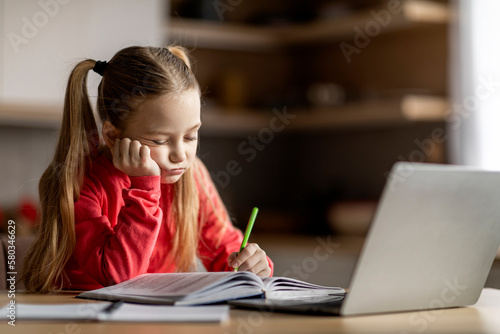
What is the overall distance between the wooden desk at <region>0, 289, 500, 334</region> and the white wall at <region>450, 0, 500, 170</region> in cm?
187

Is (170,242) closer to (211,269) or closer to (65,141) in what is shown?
(211,269)

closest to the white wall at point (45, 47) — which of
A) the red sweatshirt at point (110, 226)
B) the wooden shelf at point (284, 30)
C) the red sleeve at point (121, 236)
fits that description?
the wooden shelf at point (284, 30)

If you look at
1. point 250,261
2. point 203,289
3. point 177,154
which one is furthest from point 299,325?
point 177,154

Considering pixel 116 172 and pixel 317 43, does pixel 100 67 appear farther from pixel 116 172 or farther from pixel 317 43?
pixel 317 43

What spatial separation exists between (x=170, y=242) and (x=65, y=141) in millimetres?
319

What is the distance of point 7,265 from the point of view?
4.85 feet

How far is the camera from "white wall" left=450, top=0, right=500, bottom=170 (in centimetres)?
271

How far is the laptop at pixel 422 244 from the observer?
83 centimetres

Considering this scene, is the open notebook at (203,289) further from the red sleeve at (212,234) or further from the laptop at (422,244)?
the red sleeve at (212,234)

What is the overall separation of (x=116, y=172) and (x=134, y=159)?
14 centimetres

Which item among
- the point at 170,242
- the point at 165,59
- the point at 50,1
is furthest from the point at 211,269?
the point at 50,1

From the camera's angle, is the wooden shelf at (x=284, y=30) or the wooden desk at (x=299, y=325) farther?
the wooden shelf at (x=284, y=30)

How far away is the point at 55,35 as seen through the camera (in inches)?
113

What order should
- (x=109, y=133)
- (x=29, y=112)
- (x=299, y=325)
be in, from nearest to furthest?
(x=299, y=325)
(x=109, y=133)
(x=29, y=112)
